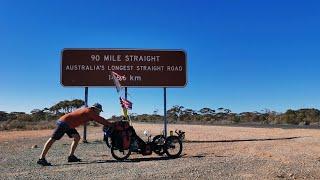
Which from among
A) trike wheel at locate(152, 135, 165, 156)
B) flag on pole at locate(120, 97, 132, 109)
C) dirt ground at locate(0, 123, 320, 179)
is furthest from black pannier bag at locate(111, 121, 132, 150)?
flag on pole at locate(120, 97, 132, 109)

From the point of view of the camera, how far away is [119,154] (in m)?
16.9

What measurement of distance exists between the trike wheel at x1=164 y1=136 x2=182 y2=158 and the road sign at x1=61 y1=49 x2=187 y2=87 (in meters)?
7.93

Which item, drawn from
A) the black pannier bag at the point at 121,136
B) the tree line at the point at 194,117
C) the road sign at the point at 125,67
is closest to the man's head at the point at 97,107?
the black pannier bag at the point at 121,136

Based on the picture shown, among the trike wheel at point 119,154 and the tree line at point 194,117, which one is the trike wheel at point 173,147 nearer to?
the trike wheel at point 119,154

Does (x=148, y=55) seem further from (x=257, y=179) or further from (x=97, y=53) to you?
(x=257, y=179)

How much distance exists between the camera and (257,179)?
11.9m

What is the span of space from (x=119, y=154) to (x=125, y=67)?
8.73 m

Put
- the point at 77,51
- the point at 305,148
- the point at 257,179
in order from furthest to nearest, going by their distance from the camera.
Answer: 1. the point at 77,51
2. the point at 305,148
3. the point at 257,179

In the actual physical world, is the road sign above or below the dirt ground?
above

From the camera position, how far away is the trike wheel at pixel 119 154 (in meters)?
16.6

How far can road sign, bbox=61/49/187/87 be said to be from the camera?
25109 millimetres

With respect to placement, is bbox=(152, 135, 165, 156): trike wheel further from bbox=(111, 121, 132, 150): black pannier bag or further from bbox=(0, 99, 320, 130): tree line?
bbox=(0, 99, 320, 130): tree line

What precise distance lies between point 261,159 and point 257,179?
10.9 ft

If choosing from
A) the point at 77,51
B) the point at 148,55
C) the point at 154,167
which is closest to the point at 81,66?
the point at 77,51
